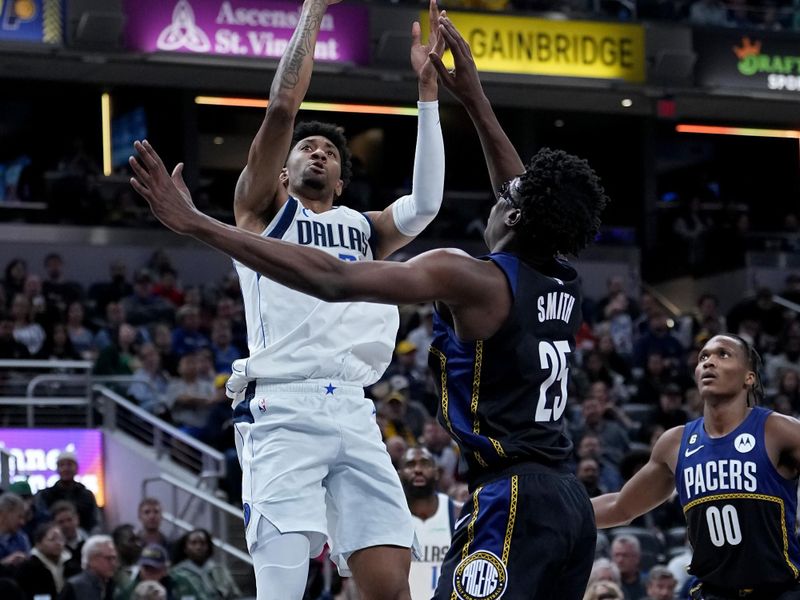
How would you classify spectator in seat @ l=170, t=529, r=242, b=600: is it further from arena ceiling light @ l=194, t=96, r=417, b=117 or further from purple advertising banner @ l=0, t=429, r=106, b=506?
arena ceiling light @ l=194, t=96, r=417, b=117

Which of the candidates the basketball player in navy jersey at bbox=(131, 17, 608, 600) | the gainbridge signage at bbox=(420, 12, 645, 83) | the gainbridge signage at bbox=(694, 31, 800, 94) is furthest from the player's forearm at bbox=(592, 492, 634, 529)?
the gainbridge signage at bbox=(694, 31, 800, 94)

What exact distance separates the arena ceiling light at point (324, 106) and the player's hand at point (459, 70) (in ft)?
54.3

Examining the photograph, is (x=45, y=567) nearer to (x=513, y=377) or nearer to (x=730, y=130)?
(x=513, y=377)

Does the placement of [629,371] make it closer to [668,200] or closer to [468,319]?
[668,200]

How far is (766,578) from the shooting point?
639 cm

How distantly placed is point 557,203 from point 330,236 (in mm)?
1330

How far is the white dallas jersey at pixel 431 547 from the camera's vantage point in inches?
364

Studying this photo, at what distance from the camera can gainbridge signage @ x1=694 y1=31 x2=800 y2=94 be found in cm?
2177

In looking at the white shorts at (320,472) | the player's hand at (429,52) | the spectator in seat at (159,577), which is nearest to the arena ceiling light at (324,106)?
the spectator in seat at (159,577)

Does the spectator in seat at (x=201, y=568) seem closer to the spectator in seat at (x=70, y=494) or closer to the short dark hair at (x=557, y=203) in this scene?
the spectator in seat at (x=70, y=494)

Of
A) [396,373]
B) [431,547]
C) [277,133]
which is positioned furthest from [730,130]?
[277,133]

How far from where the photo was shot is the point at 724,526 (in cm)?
648

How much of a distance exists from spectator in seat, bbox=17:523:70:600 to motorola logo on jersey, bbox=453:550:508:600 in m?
5.93

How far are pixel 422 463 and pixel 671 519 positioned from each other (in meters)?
4.94
